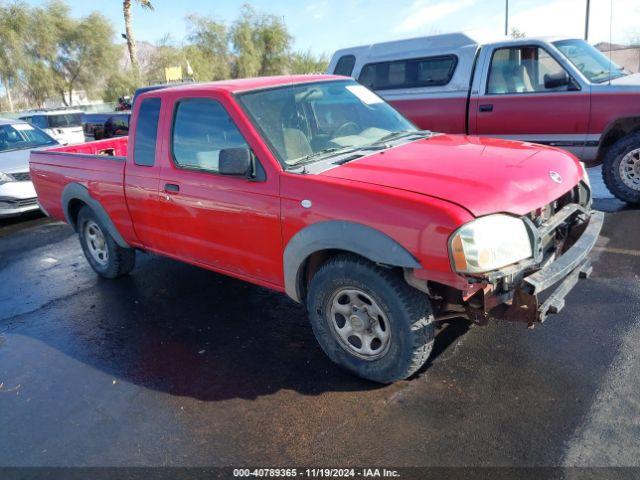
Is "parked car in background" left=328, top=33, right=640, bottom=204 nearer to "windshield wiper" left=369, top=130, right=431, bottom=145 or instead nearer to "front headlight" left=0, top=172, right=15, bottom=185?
"windshield wiper" left=369, top=130, right=431, bottom=145

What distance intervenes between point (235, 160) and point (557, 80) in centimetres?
491

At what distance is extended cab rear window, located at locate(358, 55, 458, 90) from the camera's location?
7.54 meters

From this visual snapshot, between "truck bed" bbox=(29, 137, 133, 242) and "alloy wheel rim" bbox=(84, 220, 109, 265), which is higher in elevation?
"truck bed" bbox=(29, 137, 133, 242)

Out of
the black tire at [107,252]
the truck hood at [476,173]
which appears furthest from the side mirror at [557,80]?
the black tire at [107,252]

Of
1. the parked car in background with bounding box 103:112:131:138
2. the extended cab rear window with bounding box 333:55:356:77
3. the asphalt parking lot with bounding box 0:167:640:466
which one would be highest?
the extended cab rear window with bounding box 333:55:356:77

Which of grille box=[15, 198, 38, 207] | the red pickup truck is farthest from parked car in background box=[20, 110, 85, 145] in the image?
the red pickup truck

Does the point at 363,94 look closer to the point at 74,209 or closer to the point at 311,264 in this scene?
the point at 311,264

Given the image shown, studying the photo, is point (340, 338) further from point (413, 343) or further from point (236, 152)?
point (236, 152)

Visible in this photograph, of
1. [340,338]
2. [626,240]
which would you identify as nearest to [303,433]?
[340,338]

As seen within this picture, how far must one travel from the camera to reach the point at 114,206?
4.80 meters

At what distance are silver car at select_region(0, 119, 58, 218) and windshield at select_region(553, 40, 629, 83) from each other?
26.9ft

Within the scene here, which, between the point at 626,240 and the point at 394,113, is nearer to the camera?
Answer: the point at 394,113

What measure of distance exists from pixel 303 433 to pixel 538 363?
5.25 ft

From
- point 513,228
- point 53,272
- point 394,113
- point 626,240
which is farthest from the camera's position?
point 53,272
